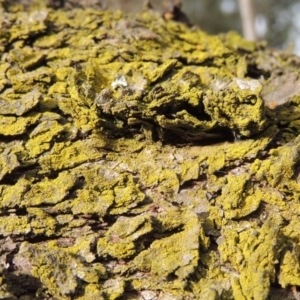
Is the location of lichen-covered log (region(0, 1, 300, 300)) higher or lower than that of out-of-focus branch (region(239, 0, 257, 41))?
lower

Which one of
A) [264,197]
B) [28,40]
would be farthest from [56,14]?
[264,197]

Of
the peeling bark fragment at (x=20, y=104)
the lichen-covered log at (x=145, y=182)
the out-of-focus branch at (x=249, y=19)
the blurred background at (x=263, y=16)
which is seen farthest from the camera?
the blurred background at (x=263, y=16)

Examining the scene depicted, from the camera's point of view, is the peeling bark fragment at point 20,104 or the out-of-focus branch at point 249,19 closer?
the peeling bark fragment at point 20,104

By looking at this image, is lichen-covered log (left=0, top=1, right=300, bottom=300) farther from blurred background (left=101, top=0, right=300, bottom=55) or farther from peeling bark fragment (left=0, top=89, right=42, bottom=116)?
blurred background (left=101, top=0, right=300, bottom=55)

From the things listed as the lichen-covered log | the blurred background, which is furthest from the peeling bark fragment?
the blurred background

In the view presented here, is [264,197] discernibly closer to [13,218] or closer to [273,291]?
[273,291]

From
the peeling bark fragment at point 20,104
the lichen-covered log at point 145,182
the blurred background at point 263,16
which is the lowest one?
the lichen-covered log at point 145,182

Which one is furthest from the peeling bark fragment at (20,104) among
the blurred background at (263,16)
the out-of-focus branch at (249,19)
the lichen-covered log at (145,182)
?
the blurred background at (263,16)

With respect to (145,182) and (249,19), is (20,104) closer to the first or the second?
(145,182)

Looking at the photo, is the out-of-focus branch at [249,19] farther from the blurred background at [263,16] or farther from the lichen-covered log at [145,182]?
the blurred background at [263,16]
